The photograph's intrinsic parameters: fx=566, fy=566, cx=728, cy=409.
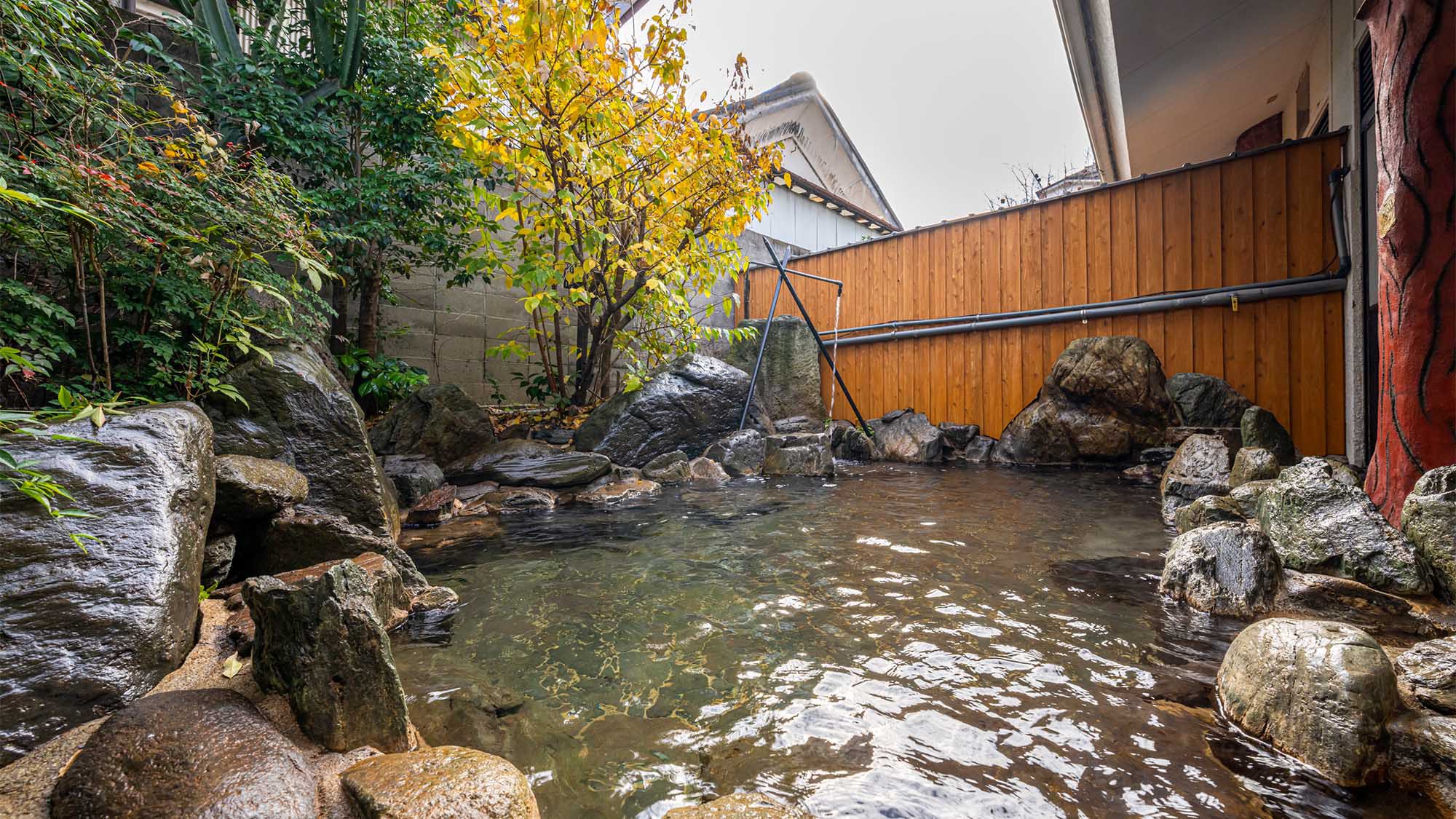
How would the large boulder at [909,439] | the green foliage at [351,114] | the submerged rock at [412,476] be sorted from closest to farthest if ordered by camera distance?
1. the submerged rock at [412,476]
2. the green foliage at [351,114]
3. the large boulder at [909,439]

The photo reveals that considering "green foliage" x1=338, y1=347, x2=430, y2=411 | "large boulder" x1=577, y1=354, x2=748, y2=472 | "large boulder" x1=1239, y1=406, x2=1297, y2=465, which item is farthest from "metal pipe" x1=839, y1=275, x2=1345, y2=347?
"green foliage" x1=338, y1=347, x2=430, y2=411

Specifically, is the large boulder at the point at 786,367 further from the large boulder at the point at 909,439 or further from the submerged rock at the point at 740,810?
the submerged rock at the point at 740,810

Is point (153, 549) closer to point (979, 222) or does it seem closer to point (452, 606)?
point (452, 606)

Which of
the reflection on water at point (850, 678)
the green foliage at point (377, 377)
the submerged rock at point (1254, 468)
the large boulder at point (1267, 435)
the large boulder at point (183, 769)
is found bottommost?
the reflection on water at point (850, 678)

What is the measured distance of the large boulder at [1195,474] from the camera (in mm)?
3473

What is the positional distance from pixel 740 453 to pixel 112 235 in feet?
14.1

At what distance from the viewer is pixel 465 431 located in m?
4.51

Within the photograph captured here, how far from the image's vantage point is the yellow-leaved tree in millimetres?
4156

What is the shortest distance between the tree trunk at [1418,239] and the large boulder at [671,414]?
4274 millimetres

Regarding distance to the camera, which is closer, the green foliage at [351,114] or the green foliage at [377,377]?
the green foliage at [351,114]

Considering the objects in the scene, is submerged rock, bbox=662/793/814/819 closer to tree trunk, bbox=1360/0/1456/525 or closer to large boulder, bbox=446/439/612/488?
tree trunk, bbox=1360/0/1456/525

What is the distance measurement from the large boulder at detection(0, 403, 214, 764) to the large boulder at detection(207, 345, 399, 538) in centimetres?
104

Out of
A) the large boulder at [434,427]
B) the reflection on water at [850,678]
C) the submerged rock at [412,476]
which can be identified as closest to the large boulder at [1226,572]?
the reflection on water at [850,678]

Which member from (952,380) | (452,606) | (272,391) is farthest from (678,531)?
(952,380)
